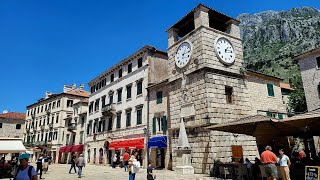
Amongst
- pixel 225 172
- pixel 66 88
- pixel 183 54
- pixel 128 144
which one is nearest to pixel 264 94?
pixel 183 54

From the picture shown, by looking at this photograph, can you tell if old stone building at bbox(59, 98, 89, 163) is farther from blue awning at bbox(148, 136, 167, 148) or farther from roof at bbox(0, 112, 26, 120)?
roof at bbox(0, 112, 26, 120)

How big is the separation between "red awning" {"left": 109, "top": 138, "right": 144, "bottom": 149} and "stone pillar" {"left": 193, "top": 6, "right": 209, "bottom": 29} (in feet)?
42.5

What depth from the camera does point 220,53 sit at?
20.8 meters

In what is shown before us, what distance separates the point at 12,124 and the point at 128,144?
47975 mm

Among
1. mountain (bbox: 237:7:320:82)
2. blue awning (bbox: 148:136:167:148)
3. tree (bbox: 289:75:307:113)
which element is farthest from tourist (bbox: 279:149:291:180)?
mountain (bbox: 237:7:320:82)

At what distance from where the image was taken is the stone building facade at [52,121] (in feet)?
158

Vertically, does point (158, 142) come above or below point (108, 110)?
below

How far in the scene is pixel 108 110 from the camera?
3219 centimetres

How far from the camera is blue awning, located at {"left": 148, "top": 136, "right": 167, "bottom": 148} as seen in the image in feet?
74.5

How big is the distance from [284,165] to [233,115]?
9635mm

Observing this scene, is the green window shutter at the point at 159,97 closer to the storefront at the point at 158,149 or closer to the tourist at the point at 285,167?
the storefront at the point at 158,149

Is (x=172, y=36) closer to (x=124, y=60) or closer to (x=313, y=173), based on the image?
(x=124, y=60)

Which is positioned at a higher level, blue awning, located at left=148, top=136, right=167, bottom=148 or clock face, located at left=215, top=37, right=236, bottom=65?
clock face, located at left=215, top=37, right=236, bottom=65

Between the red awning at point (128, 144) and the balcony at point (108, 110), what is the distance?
153 inches
